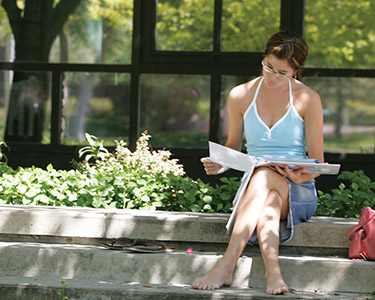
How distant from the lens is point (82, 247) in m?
4.73

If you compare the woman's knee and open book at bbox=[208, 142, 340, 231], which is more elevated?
open book at bbox=[208, 142, 340, 231]

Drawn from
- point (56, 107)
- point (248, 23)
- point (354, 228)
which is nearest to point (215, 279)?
point (354, 228)

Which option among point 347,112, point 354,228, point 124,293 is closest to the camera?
point 124,293

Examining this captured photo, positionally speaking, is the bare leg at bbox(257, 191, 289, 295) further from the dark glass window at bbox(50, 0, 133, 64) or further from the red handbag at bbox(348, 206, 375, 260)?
the dark glass window at bbox(50, 0, 133, 64)

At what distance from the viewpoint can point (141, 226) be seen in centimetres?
483

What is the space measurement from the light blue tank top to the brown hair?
0.31 meters

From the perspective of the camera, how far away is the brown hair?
451 cm

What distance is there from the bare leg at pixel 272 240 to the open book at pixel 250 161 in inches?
8.5

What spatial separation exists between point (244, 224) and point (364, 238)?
2.78ft

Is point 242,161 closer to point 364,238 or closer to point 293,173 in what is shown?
point 293,173

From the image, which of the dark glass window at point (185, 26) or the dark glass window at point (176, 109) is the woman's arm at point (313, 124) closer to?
the dark glass window at point (185, 26)

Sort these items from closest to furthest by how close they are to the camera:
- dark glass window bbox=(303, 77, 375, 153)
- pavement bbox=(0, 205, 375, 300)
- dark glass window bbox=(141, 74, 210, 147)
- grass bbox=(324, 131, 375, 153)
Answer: pavement bbox=(0, 205, 375, 300), dark glass window bbox=(141, 74, 210, 147), dark glass window bbox=(303, 77, 375, 153), grass bbox=(324, 131, 375, 153)

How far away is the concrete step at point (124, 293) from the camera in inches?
162

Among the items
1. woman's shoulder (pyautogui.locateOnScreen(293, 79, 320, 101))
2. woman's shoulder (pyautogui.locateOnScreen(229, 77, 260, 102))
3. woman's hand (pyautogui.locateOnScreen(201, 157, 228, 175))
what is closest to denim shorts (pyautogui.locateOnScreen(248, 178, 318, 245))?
woman's hand (pyautogui.locateOnScreen(201, 157, 228, 175))
